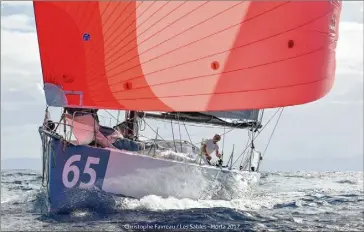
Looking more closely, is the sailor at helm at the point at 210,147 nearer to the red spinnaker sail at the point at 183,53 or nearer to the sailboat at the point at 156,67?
the sailboat at the point at 156,67

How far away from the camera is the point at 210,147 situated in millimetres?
13695

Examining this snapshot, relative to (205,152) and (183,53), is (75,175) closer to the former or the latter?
(183,53)

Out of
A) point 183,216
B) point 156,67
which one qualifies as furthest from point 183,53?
point 183,216

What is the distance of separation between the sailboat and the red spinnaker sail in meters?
0.02

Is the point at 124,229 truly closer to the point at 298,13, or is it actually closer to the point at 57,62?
the point at 57,62

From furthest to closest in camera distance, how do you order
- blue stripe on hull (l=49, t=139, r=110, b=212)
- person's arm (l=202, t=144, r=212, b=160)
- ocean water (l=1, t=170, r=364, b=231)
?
1. person's arm (l=202, t=144, r=212, b=160)
2. blue stripe on hull (l=49, t=139, r=110, b=212)
3. ocean water (l=1, t=170, r=364, b=231)

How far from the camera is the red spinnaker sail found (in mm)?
11062

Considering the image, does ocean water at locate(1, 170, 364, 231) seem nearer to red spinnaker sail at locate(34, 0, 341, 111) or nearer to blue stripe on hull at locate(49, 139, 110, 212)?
blue stripe on hull at locate(49, 139, 110, 212)

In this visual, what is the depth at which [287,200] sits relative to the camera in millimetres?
15141

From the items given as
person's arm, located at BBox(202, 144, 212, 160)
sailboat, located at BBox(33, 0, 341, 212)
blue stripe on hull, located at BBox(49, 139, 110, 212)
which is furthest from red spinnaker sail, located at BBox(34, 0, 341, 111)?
person's arm, located at BBox(202, 144, 212, 160)

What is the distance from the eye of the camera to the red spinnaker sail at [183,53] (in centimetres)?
1106

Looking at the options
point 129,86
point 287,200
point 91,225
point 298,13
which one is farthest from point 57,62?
point 287,200

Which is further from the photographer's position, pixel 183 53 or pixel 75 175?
pixel 183 53

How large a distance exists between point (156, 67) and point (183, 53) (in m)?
0.55
